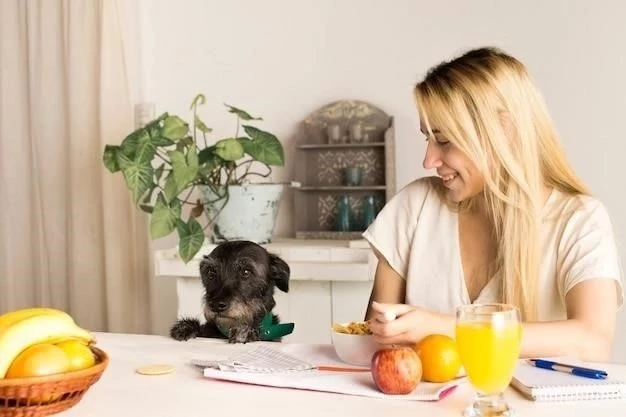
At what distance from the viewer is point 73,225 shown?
323cm

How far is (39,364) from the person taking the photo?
3.78 feet

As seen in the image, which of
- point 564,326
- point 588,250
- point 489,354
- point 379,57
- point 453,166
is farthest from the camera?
point 379,57

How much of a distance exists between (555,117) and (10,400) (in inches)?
86.6

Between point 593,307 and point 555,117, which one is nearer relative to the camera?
point 593,307

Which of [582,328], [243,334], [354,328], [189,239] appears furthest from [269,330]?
[189,239]

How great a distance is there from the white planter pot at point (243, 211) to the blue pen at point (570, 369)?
1.59m

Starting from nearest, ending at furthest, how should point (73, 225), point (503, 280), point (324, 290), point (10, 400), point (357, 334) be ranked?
point (10, 400)
point (357, 334)
point (503, 280)
point (324, 290)
point (73, 225)

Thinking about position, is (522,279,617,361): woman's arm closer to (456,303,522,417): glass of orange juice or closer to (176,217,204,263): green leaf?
(456,303,522,417): glass of orange juice

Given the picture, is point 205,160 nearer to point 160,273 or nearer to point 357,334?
point 160,273

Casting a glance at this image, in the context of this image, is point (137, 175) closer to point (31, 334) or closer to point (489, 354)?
point (31, 334)

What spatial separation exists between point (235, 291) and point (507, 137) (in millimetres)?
663

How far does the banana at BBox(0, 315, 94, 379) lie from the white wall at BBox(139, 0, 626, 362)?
6.35ft

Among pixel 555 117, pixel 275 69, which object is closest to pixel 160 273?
pixel 275 69

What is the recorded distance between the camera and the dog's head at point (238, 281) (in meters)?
1.79
